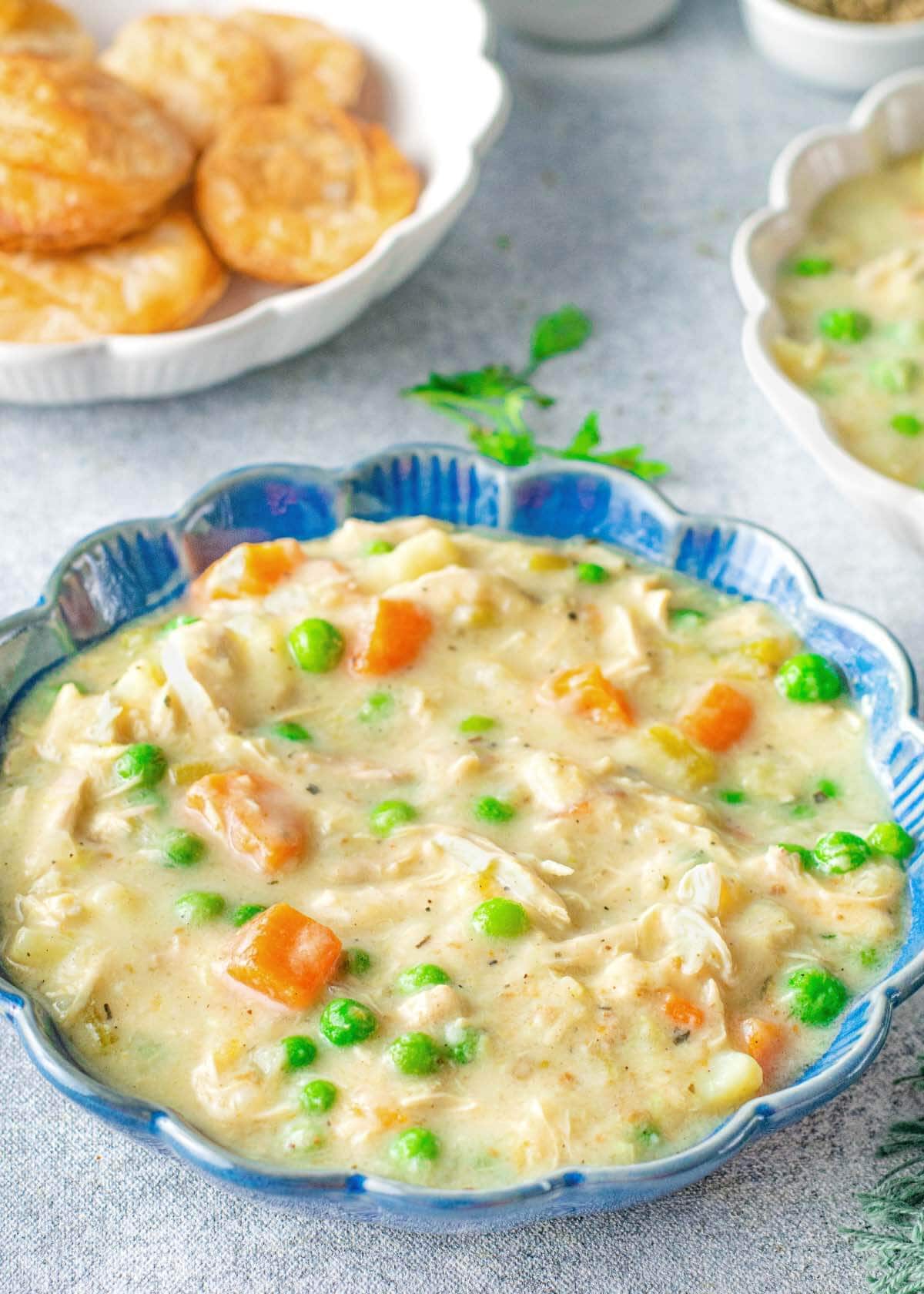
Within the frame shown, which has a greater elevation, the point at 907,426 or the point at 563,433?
the point at 907,426

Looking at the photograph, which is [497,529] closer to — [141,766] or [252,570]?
[252,570]

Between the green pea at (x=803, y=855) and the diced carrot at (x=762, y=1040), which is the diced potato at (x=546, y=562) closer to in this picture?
the green pea at (x=803, y=855)

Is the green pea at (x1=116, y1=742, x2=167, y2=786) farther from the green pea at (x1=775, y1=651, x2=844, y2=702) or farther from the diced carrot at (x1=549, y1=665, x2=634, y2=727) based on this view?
the green pea at (x1=775, y1=651, x2=844, y2=702)

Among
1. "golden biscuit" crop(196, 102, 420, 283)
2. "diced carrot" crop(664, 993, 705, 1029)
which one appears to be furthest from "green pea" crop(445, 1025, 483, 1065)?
"golden biscuit" crop(196, 102, 420, 283)

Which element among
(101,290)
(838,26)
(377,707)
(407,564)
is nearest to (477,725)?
(377,707)

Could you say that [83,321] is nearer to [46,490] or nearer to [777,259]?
[46,490]

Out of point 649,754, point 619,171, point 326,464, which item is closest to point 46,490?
point 326,464
